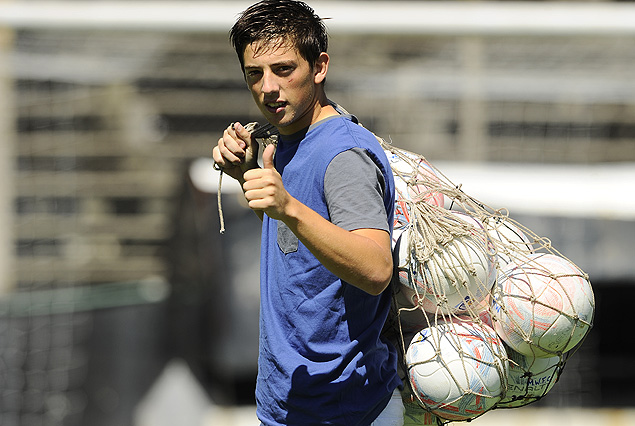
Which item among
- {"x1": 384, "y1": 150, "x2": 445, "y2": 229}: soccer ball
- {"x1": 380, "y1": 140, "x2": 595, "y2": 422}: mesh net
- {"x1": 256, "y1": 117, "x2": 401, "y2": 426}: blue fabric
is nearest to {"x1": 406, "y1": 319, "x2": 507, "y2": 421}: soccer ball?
{"x1": 380, "y1": 140, "x2": 595, "y2": 422}: mesh net

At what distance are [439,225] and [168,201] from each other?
5.73 m

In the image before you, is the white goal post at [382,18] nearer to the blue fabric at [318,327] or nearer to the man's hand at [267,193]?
the blue fabric at [318,327]

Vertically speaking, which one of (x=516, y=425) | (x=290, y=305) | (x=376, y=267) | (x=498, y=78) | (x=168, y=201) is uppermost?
(x=498, y=78)

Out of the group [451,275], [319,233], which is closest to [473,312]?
[451,275]

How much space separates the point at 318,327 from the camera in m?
1.96

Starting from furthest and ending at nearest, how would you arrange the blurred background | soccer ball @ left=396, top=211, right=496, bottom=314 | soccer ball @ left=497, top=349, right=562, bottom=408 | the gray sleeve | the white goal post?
the blurred background → the white goal post → soccer ball @ left=497, top=349, right=562, bottom=408 → soccer ball @ left=396, top=211, right=496, bottom=314 → the gray sleeve

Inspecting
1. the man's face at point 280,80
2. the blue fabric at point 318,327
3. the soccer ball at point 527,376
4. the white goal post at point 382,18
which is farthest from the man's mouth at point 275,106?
the white goal post at point 382,18

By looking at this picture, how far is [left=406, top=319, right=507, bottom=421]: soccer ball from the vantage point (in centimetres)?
211

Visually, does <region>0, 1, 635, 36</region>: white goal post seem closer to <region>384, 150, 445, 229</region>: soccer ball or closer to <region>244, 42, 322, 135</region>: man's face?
<region>384, 150, 445, 229</region>: soccer ball

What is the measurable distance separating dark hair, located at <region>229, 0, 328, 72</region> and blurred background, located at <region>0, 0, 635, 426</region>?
9.83 feet

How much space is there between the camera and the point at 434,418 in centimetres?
223

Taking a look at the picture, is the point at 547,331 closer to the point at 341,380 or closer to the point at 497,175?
the point at 341,380

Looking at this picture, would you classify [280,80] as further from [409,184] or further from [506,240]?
[506,240]

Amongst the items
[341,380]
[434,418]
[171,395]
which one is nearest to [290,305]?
[341,380]
